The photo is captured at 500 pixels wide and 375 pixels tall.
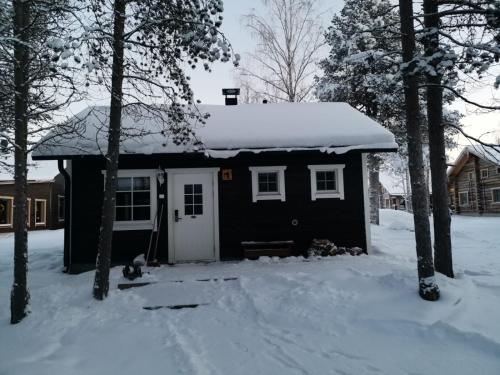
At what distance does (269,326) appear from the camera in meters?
4.78

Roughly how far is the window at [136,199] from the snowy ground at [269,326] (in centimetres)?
176

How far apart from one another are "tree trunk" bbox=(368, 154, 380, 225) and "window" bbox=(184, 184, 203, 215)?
10.9 meters

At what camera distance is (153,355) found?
4.01m

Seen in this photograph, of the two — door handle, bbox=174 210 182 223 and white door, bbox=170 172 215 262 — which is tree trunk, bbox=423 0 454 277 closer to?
white door, bbox=170 172 215 262

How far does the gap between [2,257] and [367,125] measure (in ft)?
38.5

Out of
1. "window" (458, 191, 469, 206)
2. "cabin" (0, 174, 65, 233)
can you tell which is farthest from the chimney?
"window" (458, 191, 469, 206)

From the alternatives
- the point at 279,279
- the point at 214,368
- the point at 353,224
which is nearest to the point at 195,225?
the point at 279,279

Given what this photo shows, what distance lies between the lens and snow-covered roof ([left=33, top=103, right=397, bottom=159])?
8.31 metres

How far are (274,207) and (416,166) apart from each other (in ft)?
13.7

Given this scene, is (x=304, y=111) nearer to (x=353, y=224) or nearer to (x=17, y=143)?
(x=353, y=224)

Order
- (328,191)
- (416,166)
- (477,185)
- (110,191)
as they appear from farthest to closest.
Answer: (477,185) → (328,191) → (110,191) → (416,166)

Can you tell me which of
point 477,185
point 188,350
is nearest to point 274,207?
point 188,350

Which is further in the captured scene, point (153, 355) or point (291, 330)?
point (291, 330)

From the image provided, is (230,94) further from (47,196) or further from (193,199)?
(47,196)
